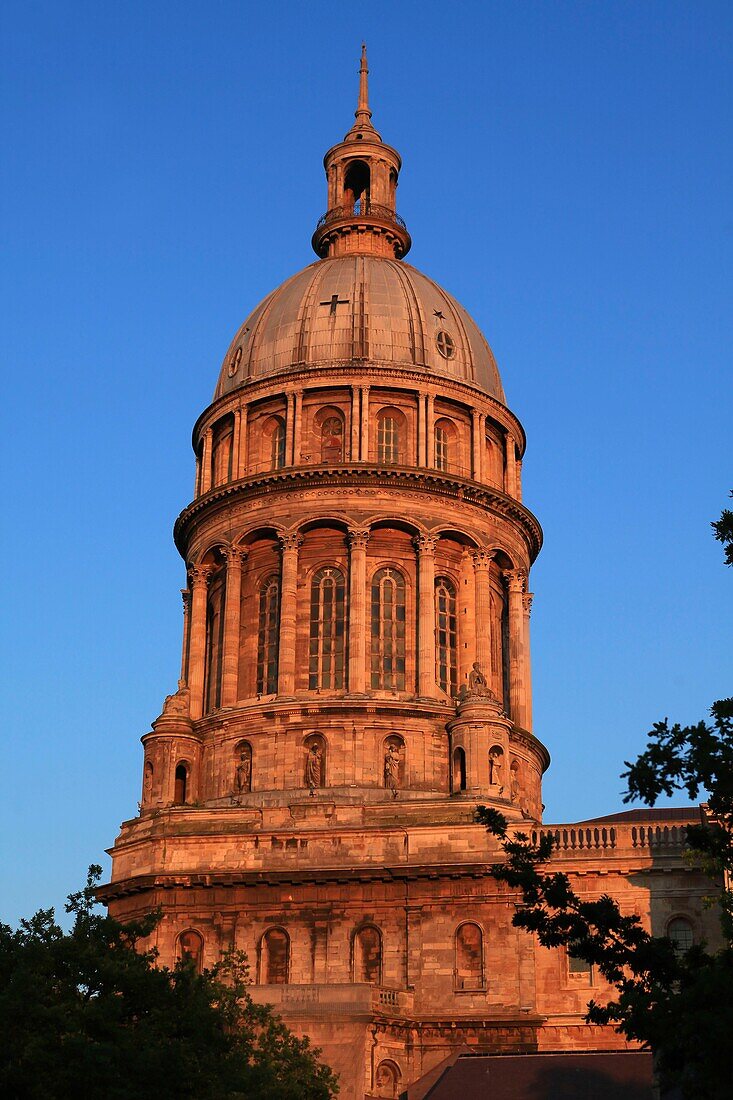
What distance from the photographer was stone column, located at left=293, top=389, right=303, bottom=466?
67262 millimetres

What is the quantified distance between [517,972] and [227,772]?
48.5ft

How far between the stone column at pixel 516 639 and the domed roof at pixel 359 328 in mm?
8064

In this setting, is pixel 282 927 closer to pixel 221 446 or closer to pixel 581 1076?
pixel 581 1076

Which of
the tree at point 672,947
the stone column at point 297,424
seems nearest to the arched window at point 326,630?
the stone column at point 297,424

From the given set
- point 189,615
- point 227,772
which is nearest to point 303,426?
point 189,615

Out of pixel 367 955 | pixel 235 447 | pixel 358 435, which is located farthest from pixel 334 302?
pixel 367 955

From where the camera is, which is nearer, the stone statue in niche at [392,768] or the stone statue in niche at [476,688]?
the stone statue in niche at [476,688]

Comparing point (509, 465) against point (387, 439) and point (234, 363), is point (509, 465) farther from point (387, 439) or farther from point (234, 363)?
point (234, 363)

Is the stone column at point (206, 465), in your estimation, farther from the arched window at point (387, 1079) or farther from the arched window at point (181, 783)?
the arched window at point (387, 1079)

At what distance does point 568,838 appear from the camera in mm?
55844

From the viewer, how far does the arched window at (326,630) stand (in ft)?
210

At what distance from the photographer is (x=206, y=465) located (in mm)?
71375

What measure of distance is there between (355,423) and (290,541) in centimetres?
561

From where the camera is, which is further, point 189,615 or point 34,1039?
point 189,615
